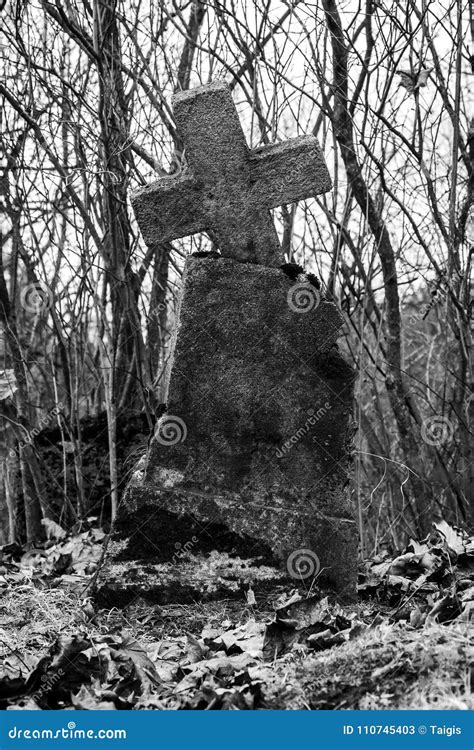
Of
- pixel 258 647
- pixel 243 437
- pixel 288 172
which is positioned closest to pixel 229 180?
pixel 288 172

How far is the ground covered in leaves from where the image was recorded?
2.40m

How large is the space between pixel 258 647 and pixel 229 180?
2.01m

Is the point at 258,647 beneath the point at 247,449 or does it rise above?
beneath

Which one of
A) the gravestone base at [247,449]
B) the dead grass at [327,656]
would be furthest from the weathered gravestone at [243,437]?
the dead grass at [327,656]

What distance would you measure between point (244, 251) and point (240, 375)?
559 mm

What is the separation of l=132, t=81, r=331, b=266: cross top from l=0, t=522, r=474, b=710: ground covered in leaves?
155cm

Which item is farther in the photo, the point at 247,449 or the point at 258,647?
the point at 247,449

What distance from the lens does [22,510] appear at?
20.0 feet

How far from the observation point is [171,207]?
12.4 feet

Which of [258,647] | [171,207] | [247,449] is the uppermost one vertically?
[171,207]

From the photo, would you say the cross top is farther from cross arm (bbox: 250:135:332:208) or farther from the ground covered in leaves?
the ground covered in leaves

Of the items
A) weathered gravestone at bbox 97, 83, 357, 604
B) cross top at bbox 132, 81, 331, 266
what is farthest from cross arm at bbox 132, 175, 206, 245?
weathered gravestone at bbox 97, 83, 357, 604

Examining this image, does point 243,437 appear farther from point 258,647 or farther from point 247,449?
point 258,647

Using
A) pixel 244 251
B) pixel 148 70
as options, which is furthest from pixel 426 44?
pixel 244 251
